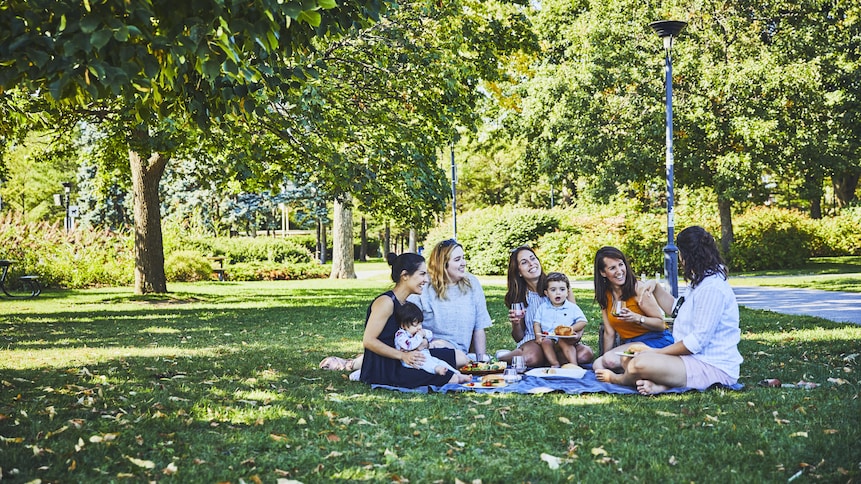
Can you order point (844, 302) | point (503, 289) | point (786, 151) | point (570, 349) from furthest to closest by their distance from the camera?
point (786, 151)
point (503, 289)
point (844, 302)
point (570, 349)

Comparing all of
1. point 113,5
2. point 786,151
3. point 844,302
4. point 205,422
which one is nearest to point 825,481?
point 205,422

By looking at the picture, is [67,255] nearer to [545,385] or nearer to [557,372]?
[557,372]

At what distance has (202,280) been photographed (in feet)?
92.5

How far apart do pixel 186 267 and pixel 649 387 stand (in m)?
23.1

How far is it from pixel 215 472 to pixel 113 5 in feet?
8.23

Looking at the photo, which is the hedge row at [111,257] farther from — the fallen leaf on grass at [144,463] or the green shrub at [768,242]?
the fallen leaf on grass at [144,463]

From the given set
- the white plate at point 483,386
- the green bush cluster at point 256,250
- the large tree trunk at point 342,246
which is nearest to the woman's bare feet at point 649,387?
the white plate at point 483,386

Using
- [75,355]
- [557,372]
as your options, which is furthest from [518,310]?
[75,355]

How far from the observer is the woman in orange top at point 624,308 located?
7.24 meters

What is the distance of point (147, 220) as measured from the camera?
1822cm

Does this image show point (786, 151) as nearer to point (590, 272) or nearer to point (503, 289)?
point (590, 272)

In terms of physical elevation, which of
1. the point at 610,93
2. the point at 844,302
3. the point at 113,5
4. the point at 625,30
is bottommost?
the point at 844,302

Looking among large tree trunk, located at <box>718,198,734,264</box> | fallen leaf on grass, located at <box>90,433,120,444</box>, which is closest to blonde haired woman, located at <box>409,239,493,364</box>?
fallen leaf on grass, located at <box>90,433,120,444</box>

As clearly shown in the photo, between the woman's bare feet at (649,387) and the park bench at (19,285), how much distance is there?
1740 cm
